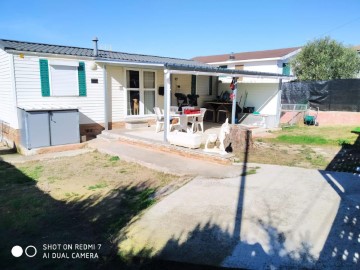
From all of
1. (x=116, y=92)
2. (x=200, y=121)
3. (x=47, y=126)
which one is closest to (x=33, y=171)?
(x=47, y=126)

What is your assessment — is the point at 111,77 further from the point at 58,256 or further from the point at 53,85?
the point at 58,256

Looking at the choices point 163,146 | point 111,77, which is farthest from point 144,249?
point 111,77

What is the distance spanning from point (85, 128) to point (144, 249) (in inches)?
283

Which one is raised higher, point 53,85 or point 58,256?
point 53,85

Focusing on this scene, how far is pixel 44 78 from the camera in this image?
854cm

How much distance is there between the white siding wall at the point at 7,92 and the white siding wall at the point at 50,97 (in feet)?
0.99

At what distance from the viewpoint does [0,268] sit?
3070 millimetres

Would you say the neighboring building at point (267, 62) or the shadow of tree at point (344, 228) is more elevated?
the neighboring building at point (267, 62)

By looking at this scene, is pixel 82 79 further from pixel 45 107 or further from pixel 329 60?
pixel 329 60

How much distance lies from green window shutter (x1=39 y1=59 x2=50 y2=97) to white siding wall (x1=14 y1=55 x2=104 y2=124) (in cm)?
9

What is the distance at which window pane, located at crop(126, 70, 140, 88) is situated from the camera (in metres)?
10.5

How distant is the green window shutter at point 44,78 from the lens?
8.45 metres

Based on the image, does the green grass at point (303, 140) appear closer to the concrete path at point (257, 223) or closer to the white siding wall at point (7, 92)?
the concrete path at point (257, 223)

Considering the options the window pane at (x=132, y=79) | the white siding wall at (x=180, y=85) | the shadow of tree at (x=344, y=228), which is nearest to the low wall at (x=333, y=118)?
the white siding wall at (x=180, y=85)
